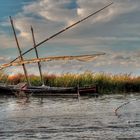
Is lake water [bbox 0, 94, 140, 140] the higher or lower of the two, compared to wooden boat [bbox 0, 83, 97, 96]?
lower

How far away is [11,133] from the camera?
18.9m

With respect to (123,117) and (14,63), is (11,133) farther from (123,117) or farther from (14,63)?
(14,63)

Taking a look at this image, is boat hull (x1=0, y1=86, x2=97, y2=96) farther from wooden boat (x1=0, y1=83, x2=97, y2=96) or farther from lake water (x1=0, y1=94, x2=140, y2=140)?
lake water (x1=0, y1=94, x2=140, y2=140)

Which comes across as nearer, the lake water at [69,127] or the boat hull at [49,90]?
the lake water at [69,127]

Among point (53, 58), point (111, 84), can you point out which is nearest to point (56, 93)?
point (53, 58)

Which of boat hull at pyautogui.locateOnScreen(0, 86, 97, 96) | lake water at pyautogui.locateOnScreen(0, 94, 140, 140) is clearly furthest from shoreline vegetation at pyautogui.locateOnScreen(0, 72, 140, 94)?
lake water at pyautogui.locateOnScreen(0, 94, 140, 140)

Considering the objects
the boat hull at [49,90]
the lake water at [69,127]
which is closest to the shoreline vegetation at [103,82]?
the boat hull at [49,90]

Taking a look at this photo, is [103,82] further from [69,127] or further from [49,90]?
A: [69,127]

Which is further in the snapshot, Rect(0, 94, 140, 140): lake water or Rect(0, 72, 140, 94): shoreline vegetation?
Rect(0, 72, 140, 94): shoreline vegetation

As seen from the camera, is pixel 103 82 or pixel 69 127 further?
pixel 103 82

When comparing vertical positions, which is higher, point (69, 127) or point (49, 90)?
point (49, 90)

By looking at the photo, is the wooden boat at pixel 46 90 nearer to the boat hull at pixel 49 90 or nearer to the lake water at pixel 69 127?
the boat hull at pixel 49 90

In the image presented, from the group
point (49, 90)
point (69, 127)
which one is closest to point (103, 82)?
point (49, 90)

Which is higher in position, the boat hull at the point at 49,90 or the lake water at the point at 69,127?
the boat hull at the point at 49,90
